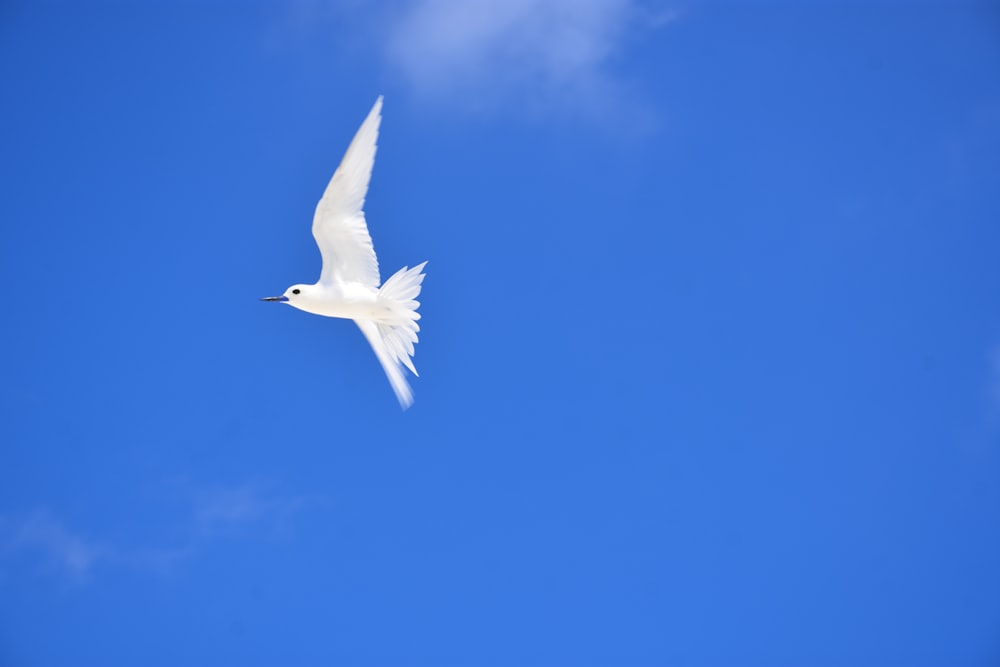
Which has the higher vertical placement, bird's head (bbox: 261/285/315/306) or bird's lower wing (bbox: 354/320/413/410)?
bird's head (bbox: 261/285/315/306)

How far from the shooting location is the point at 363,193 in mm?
12961

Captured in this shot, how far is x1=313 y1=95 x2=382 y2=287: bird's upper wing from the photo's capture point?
41.2ft

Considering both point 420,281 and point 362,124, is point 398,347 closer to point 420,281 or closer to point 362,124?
point 420,281

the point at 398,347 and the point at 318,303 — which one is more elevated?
the point at 318,303

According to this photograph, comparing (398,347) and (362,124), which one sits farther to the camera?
(398,347)

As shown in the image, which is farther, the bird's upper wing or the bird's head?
the bird's head

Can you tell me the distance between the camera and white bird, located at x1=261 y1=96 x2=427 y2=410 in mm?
12750

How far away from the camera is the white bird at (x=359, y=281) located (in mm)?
12750

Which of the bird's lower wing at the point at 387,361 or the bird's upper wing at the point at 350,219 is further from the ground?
the bird's upper wing at the point at 350,219

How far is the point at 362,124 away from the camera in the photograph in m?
12.4

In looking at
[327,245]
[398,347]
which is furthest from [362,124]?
[398,347]

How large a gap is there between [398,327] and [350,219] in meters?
1.59

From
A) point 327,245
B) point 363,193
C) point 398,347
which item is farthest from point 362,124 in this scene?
point 398,347

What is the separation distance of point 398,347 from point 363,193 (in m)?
2.12
